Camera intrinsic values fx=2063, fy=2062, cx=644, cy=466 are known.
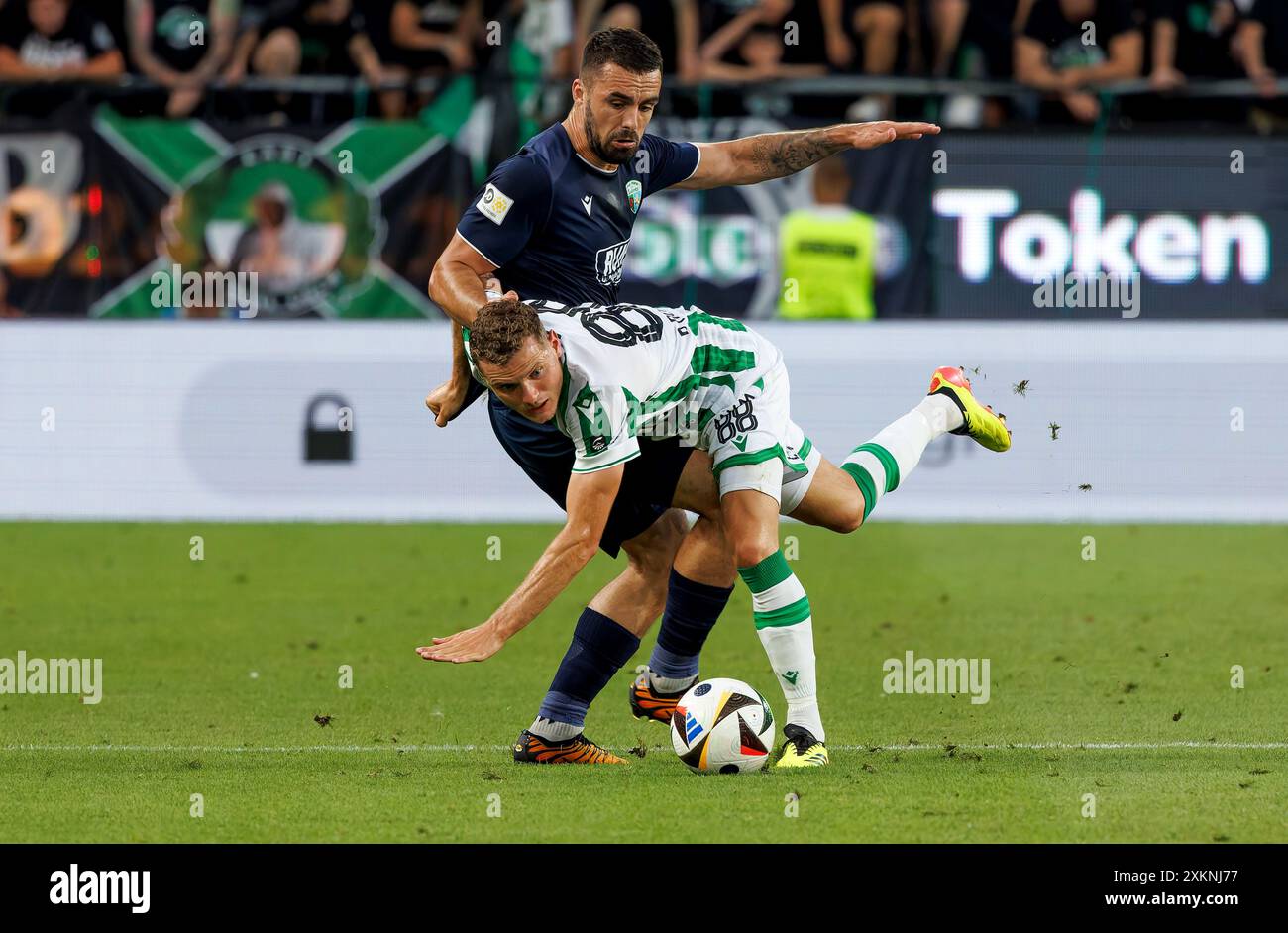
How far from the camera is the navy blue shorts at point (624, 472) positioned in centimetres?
698

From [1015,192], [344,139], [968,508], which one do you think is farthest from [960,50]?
[344,139]

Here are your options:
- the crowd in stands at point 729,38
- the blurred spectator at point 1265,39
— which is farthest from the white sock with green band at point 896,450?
the blurred spectator at point 1265,39

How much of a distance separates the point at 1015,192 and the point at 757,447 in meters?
8.10

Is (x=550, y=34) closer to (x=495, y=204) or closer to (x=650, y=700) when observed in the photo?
(x=495, y=204)

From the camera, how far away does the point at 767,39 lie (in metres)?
16.3

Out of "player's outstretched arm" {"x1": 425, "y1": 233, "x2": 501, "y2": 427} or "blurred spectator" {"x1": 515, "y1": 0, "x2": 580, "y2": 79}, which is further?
"blurred spectator" {"x1": 515, "y1": 0, "x2": 580, "y2": 79}

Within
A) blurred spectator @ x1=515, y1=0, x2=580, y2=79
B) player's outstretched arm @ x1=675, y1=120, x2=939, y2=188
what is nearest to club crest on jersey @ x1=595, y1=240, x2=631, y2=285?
player's outstretched arm @ x1=675, y1=120, x2=939, y2=188

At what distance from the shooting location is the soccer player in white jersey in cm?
610

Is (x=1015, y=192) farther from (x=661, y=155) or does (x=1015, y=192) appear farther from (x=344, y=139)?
(x=661, y=155)

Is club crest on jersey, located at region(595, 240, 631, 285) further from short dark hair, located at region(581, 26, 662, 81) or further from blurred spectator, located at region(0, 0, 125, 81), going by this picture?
blurred spectator, located at region(0, 0, 125, 81)

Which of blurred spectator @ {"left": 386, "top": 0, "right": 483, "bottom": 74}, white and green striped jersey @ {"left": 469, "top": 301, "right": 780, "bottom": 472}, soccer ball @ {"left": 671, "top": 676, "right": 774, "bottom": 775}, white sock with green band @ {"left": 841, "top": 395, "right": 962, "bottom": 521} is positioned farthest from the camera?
blurred spectator @ {"left": 386, "top": 0, "right": 483, "bottom": 74}

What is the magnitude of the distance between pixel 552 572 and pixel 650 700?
1.60 meters

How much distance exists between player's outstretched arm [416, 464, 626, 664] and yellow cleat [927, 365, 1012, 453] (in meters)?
2.26

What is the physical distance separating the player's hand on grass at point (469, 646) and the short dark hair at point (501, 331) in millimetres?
815
